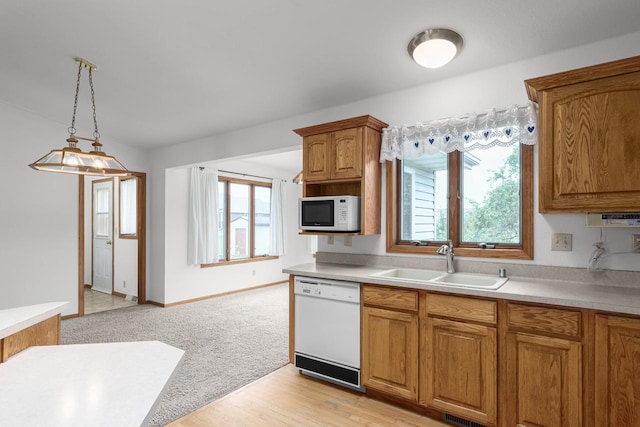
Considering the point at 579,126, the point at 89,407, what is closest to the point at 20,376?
the point at 89,407

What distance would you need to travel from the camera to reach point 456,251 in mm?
2725

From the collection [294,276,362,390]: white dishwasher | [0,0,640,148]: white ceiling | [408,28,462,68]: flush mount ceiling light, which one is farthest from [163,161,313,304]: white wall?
[408,28,462,68]: flush mount ceiling light

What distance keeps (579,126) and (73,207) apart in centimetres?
560

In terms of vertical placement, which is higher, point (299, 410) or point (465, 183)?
point (465, 183)

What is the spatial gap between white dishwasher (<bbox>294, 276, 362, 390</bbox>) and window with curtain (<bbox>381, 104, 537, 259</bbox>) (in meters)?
0.72

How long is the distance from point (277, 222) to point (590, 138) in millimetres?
5408

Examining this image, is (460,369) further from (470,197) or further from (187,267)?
(187,267)

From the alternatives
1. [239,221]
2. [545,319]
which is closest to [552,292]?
[545,319]

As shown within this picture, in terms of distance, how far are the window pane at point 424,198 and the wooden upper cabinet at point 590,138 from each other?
0.88m

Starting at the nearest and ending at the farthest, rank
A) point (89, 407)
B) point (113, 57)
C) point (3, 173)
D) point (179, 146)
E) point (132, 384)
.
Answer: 1. point (89, 407)
2. point (132, 384)
3. point (113, 57)
4. point (3, 173)
5. point (179, 146)

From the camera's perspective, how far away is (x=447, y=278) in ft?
8.53

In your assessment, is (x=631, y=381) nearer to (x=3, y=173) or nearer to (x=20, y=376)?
(x=20, y=376)

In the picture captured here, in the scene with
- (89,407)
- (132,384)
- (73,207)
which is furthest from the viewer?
(73,207)

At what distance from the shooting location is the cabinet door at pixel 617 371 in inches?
66.7
